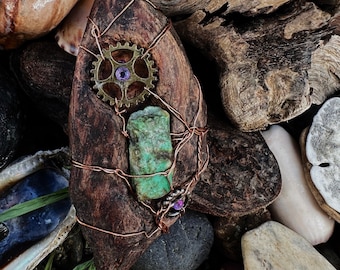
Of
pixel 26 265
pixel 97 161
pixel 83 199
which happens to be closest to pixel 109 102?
pixel 97 161

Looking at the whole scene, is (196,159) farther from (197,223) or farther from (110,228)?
(197,223)

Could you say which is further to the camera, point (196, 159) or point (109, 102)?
point (196, 159)

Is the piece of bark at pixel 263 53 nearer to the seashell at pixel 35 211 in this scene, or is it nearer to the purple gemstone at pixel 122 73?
the purple gemstone at pixel 122 73

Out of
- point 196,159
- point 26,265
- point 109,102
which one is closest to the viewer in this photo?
point 109,102

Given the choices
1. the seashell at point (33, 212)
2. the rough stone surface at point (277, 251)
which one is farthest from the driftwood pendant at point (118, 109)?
the rough stone surface at point (277, 251)

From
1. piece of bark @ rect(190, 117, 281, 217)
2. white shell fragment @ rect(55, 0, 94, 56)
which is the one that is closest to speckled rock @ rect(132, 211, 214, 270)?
piece of bark @ rect(190, 117, 281, 217)

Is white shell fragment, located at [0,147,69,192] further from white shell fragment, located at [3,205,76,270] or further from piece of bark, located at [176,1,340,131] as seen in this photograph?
piece of bark, located at [176,1,340,131]

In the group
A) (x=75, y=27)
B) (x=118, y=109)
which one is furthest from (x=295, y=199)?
(x=75, y=27)
